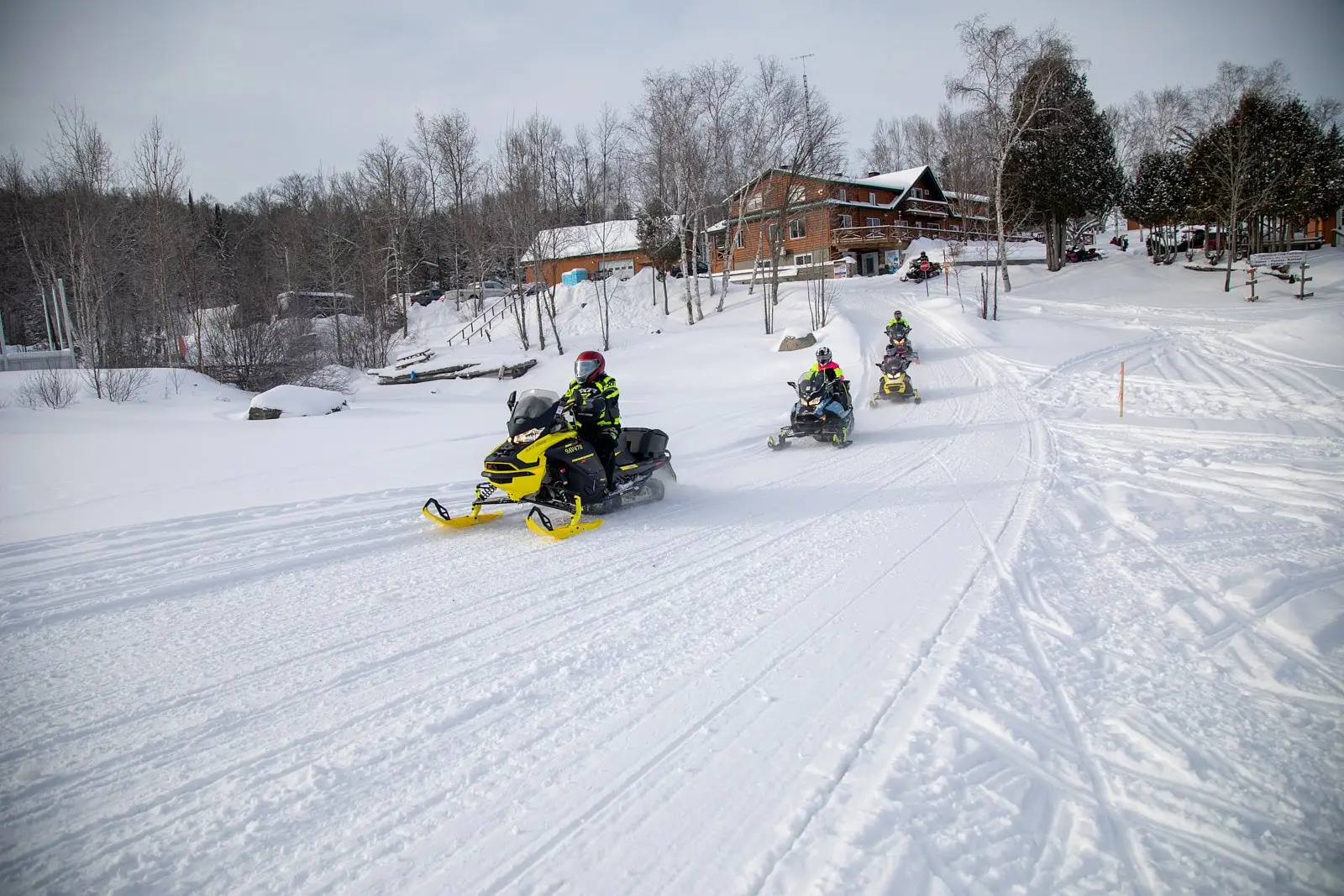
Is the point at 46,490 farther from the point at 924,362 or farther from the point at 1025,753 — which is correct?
the point at 924,362

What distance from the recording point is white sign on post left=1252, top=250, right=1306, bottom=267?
97.2 feet

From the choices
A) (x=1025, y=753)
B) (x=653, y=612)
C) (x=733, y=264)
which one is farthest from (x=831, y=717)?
(x=733, y=264)

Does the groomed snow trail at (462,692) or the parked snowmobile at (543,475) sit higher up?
the parked snowmobile at (543,475)

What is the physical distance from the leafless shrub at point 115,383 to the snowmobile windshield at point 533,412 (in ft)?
41.7

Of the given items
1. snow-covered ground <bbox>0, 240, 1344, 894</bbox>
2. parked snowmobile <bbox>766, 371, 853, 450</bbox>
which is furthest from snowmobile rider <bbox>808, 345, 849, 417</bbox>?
snow-covered ground <bbox>0, 240, 1344, 894</bbox>

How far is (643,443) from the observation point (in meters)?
7.60

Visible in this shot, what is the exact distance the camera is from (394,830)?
255 centimetres

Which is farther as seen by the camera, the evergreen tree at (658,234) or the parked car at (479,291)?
the parked car at (479,291)

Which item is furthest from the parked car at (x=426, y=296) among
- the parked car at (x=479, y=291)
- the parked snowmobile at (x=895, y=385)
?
the parked snowmobile at (x=895, y=385)

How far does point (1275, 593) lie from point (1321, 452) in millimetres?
4939

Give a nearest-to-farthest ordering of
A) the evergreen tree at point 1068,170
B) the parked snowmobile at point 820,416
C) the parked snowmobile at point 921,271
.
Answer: the parked snowmobile at point 820,416, the evergreen tree at point 1068,170, the parked snowmobile at point 921,271

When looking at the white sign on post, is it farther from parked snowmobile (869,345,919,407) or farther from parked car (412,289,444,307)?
parked car (412,289,444,307)

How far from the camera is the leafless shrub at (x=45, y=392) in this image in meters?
13.7

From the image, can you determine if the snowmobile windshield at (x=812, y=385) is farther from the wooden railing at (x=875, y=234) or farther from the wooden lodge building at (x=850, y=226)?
the wooden railing at (x=875, y=234)
